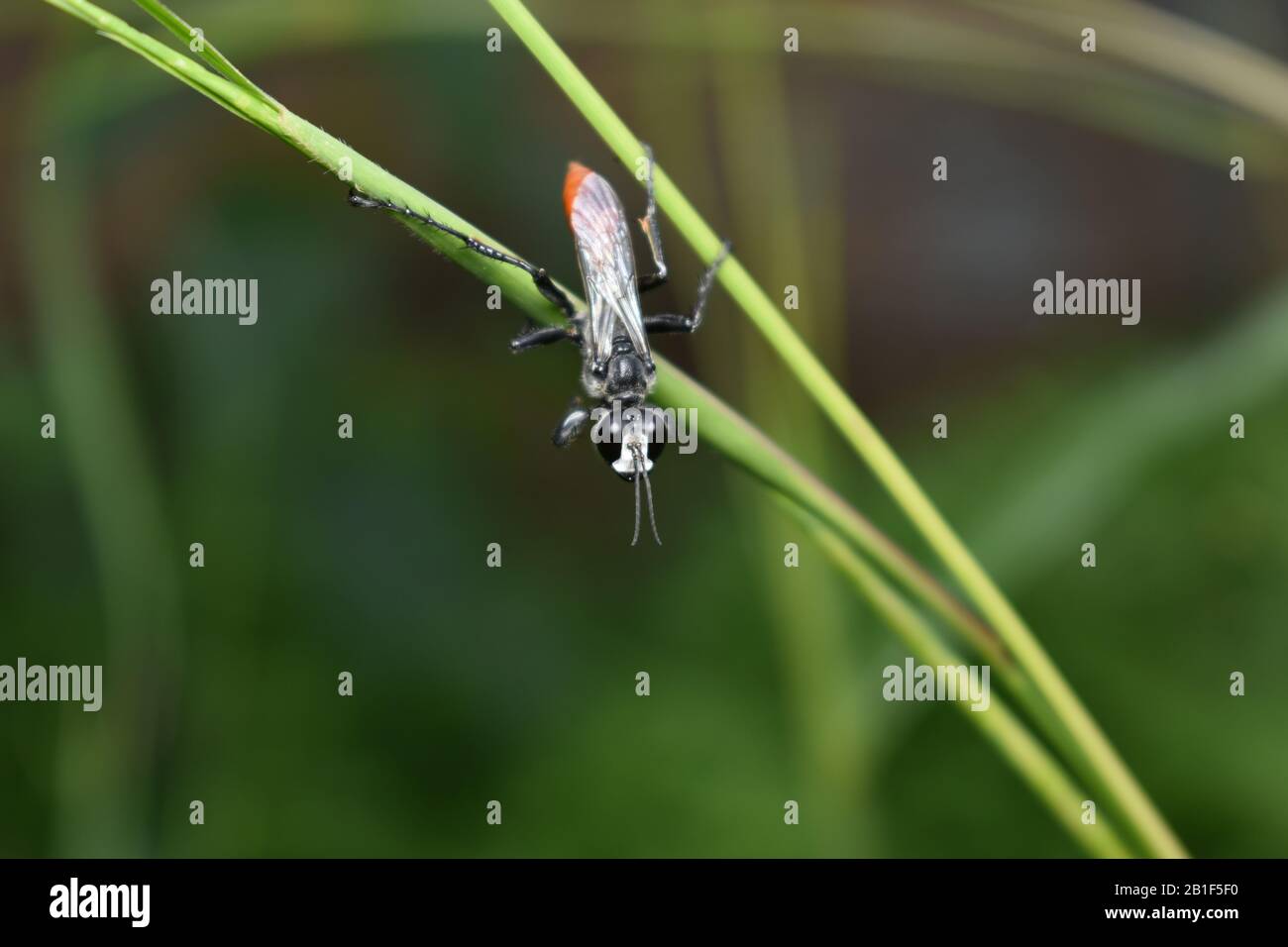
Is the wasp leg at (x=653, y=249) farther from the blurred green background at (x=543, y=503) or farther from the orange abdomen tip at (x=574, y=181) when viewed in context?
the blurred green background at (x=543, y=503)

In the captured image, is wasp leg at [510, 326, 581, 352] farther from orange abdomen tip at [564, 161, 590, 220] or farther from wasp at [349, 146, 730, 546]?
orange abdomen tip at [564, 161, 590, 220]

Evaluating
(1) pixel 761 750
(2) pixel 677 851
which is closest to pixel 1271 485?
(1) pixel 761 750

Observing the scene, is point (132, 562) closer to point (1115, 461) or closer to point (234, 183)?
point (234, 183)

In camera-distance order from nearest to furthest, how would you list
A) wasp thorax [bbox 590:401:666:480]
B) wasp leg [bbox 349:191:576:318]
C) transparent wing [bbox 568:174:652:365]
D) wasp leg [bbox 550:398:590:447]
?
wasp leg [bbox 349:191:576:318], wasp thorax [bbox 590:401:666:480], wasp leg [bbox 550:398:590:447], transparent wing [bbox 568:174:652:365]

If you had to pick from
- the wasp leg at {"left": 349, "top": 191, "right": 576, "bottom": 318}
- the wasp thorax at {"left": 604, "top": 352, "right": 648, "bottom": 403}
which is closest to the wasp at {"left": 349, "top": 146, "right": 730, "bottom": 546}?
the wasp thorax at {"left": 604, "top": 352, "right": 648, "bottom": 403}

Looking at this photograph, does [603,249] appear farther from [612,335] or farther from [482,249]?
[482,249]

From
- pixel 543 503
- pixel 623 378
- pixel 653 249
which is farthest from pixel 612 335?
pixel 543 503

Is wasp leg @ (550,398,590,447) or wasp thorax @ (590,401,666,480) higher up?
wasp leg @ (550,398,590,447)

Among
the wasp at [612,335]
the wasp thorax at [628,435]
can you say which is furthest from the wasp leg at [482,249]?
the wasp thorax at [628,435]
